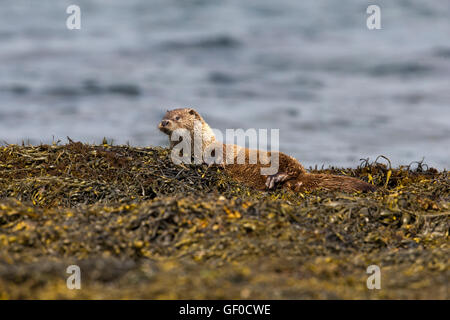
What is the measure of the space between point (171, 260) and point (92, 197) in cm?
311

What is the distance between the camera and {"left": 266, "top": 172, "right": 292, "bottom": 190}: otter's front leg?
366 inches

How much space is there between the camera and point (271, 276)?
14.1 feet

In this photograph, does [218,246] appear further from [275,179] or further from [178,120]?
[178,120]

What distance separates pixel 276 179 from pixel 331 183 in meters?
0.96

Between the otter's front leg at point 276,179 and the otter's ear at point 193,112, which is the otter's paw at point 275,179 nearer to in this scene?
the otter's front leg at point 276,179

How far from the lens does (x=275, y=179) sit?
9.36 m

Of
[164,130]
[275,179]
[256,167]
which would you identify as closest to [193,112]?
[164,130]

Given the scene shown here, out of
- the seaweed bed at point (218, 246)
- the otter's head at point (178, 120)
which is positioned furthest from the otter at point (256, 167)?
the seaweed bed at point (218, 246)

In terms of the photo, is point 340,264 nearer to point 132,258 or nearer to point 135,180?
point 132,258

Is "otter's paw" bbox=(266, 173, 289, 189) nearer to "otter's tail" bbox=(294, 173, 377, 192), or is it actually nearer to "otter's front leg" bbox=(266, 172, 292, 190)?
"otter's front leg" bbox=(266, 172, 292, 190)

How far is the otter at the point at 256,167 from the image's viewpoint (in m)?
8.85

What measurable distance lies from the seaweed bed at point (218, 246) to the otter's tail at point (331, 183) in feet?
2.03
